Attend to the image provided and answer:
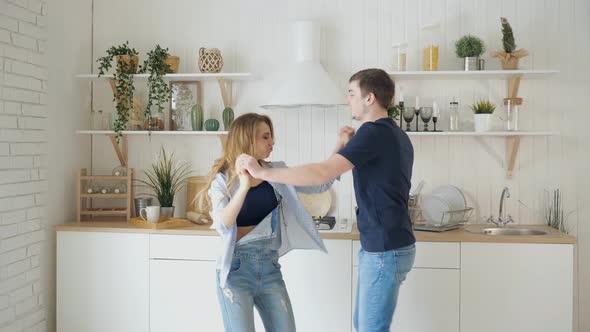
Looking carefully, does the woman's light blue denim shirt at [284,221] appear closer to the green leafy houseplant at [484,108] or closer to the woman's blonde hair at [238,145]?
the woman's blonde hair at [238,145]

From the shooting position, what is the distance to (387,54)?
4.14 m

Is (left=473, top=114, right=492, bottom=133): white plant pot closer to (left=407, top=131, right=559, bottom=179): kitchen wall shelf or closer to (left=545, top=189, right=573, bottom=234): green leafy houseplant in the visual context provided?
(left=407, top=131, right=559, bottom=179): kitchen wall shelf

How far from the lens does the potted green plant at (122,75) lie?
4035mm

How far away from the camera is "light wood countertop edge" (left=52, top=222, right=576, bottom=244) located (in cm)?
354

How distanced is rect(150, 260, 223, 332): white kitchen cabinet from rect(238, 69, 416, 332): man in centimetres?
133

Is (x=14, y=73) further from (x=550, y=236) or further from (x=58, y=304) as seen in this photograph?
(x=550, y=236)

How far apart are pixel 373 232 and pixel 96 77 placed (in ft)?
7.66

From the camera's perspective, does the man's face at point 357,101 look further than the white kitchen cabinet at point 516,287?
No

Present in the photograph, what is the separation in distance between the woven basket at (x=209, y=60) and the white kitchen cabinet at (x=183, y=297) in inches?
48.2

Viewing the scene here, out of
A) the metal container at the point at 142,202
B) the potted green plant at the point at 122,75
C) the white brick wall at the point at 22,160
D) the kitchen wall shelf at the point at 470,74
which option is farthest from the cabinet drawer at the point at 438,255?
the white brick wall at the point at 22,160

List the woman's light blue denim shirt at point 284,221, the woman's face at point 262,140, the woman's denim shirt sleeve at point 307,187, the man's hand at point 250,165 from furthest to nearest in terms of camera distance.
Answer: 1. the woman's denim shirt sleeve at point 307,187
2. the woman's face at point 262,140
3. the woman's light blue denim shirt at point 284,221
4. the man's hand at point 250,165

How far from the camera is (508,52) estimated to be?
3859mm

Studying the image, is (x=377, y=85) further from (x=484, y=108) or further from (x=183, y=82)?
(x=183, y=82)

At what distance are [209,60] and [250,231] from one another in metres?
1.73
